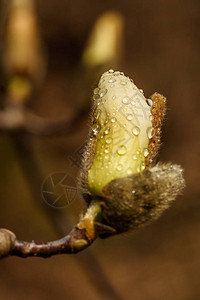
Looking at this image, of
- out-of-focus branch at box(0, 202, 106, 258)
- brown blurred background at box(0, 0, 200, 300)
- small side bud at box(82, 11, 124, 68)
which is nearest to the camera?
out-of-focus branch at box(0, 202, 106, 258)

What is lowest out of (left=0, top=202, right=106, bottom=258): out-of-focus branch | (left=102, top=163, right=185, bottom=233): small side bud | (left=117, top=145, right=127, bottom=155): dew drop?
(left=0, top=202, right=106, bottom=258): out-of-focus branch

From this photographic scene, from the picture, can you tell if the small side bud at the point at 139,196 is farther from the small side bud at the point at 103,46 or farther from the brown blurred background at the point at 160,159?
the brown blurred background at the point at 160,159

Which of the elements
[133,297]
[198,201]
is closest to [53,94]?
[198,201]

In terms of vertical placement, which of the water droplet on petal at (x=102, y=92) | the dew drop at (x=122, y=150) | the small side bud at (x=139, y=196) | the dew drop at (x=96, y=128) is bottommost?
the small side bud at (x=139, y=196)

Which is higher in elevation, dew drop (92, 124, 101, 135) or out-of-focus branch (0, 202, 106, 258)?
dew drop (92, 124, 101, 135)

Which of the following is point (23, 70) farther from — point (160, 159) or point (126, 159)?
point (160, 159)

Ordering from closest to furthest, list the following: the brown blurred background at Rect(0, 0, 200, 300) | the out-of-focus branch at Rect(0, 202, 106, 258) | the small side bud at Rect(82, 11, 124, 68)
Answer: the out-of-focus branch at Rect(0, 202, 106, 258), the small side bud at Rect(82, 11, 124, 68), the brown blurred background at Rect(0, 0, 200, 300)

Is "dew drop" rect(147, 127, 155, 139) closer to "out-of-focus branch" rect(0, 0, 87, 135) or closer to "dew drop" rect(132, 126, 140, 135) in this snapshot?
"dew drop" rect(132, 126, 140, 135)

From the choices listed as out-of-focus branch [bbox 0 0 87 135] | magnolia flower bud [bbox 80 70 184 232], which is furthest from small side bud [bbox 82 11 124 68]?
magnolia flower bud [bbox 80 70 184 232]

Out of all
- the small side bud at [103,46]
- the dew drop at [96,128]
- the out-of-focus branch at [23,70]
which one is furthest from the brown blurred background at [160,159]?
the dew drop at [96,128]
